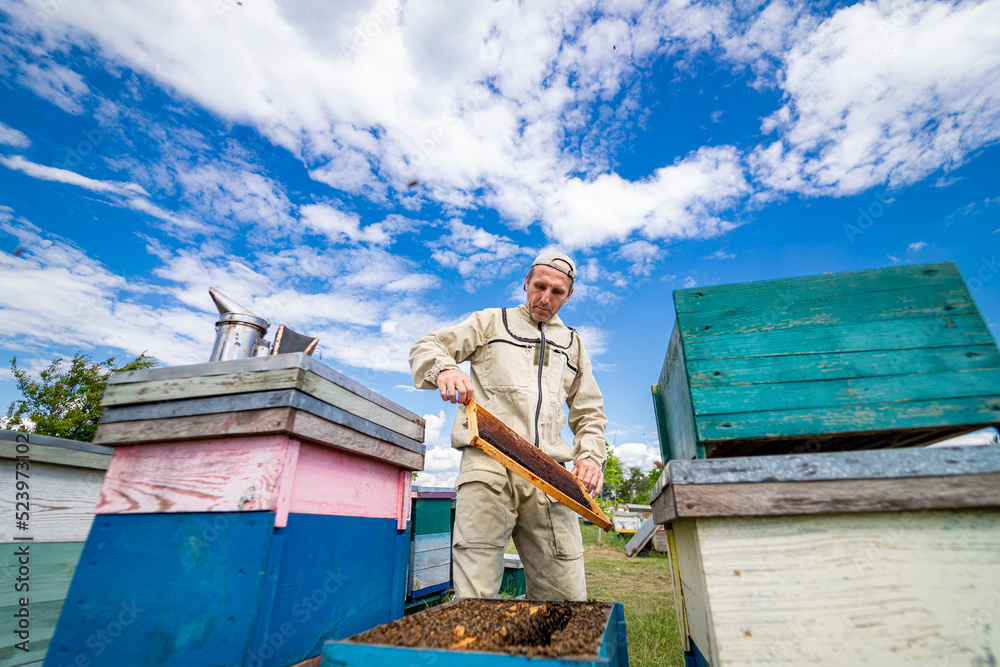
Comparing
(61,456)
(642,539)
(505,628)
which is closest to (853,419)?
(505,628)

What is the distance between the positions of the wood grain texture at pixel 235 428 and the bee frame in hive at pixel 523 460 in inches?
21.4

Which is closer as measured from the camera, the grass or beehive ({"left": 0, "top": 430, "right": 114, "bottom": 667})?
beehive ({"left": 0, "top": 430, "right": 114, "bottom": 667})

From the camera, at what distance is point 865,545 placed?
4.07ft

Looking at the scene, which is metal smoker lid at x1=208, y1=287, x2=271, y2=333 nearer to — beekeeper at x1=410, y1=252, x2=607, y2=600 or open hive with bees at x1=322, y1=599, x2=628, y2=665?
beekeeper at x1=410, y1=252, x2=607, y2=600

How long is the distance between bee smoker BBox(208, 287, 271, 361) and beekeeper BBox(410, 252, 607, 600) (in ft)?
2.51

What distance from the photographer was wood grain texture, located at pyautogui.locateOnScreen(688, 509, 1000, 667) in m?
1.16

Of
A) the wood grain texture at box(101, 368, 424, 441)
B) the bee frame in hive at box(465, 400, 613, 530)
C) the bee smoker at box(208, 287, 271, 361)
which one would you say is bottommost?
the bee frame in hive at box(465, 400, 613, 530)

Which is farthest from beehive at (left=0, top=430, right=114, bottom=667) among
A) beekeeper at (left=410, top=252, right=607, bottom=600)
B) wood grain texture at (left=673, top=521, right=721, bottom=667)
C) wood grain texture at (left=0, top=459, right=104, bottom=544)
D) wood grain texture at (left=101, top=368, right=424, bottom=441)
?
wood grain texture at (left=673, top=521, right=721, bottom=667)

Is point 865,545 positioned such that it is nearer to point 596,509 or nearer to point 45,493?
point 596,509

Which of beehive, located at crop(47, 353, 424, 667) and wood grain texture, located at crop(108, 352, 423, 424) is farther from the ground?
wood grain texture, located at crop(108, 352, 423, 424)

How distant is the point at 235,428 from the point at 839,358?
225cm

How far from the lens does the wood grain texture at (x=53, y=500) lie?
8.07 feet

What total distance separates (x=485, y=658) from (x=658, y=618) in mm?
4518

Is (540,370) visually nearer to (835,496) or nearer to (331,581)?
(331,581)
